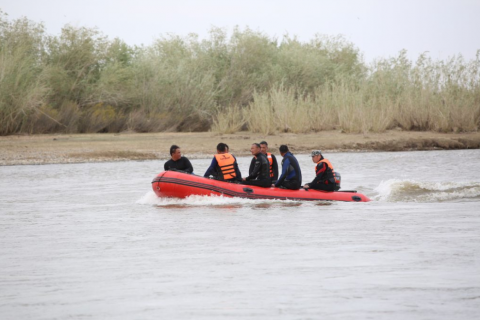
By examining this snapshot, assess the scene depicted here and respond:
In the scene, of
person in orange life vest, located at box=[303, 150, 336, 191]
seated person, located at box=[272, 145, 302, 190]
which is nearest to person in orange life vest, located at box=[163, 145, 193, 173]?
seated person, located at box=[272, 145, 302, 190]

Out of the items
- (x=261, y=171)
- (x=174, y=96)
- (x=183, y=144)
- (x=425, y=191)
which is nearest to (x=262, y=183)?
(x=261, y=171)

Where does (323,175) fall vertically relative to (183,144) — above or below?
below

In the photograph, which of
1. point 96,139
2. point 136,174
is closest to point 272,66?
point 96,139

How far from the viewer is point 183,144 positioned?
2906 cm

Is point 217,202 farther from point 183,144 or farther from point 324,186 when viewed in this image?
point 183,144

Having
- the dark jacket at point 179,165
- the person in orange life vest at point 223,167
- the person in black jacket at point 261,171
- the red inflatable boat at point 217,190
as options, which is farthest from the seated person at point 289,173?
the dark jacket at point 179,165

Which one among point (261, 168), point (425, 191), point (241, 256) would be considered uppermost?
point (261, 168)

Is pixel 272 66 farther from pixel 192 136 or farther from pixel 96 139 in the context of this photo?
pixel 96 139

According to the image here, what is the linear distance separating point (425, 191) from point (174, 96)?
21.5 m

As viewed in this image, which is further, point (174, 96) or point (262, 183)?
point (174, 96)

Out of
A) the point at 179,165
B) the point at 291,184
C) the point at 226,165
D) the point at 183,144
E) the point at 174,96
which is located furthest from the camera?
the point at 174,96

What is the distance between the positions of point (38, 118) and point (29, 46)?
12.3ft

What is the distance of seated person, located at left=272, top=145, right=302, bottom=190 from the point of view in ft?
47.7

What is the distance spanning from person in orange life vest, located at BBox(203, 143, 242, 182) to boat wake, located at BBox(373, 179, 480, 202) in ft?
9.90
